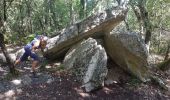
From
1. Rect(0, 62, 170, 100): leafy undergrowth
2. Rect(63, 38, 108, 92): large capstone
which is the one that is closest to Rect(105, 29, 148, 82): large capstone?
Rect(0, 62, 170, 100): leafy undergrowth

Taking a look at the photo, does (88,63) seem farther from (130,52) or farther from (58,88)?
(130,52)

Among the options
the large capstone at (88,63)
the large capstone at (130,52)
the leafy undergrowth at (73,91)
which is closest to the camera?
the leafy undergrowth at (73,91)

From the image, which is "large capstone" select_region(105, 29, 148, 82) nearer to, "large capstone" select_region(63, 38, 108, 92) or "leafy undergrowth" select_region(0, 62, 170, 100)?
"leafy undergrowth" select_region(0, 62, 170, 100)

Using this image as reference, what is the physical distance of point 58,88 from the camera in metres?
11.2

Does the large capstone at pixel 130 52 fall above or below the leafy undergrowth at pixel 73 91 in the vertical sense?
above

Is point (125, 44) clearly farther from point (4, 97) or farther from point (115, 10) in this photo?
point (4, 97)

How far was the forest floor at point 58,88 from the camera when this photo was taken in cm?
1062

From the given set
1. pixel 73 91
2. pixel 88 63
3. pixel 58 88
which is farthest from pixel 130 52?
pixel 58 88

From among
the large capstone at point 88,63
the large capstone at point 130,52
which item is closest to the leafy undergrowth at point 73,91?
the large capstone at point 88,63

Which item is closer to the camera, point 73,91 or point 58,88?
point 73,91

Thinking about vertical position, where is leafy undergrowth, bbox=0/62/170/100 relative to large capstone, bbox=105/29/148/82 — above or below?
below

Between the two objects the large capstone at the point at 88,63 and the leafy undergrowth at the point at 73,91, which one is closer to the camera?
the leafy undergrowth at the point at 73,91

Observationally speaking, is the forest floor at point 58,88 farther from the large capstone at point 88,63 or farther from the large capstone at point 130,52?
the large capstone at point 130,52

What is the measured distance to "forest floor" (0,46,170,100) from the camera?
10.6 metres
